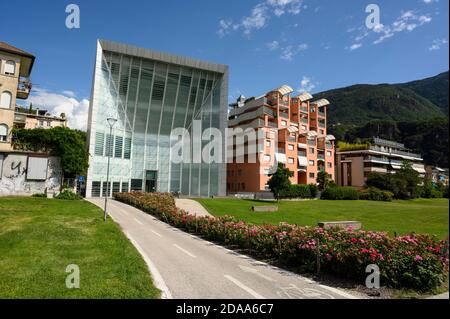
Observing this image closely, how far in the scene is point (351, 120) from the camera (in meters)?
161

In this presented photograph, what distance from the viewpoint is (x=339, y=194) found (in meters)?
59.1

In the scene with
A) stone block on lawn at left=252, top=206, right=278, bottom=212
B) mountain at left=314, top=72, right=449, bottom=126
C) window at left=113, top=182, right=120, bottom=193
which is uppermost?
mountain at left=314, top=72, right=449, bottom=126

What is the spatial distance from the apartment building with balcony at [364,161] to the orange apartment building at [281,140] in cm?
1054

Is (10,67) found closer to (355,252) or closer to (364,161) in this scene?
(355,252)

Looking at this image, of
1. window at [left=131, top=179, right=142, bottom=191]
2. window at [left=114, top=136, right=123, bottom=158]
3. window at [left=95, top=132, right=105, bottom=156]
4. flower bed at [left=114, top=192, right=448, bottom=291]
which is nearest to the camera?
flower bed at [left=114, top=192, right=448, bottom=291]

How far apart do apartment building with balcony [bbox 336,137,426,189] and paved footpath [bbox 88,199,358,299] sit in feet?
238

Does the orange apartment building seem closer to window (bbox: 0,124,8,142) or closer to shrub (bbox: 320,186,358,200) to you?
shrub (bbox: 320,186,358,200)

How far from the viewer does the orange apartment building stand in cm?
6003

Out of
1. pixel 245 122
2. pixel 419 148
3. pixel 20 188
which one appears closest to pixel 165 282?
pixel 20 188

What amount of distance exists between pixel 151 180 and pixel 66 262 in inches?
1725

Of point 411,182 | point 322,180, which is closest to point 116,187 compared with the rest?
point 322,180

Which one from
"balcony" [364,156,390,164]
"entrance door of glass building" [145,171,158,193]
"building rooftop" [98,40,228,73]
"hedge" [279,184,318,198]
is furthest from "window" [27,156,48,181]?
"balcony" [364,156,390,164]

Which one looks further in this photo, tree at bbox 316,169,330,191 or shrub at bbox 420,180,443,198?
shrub at bbox 420,180,443,198
